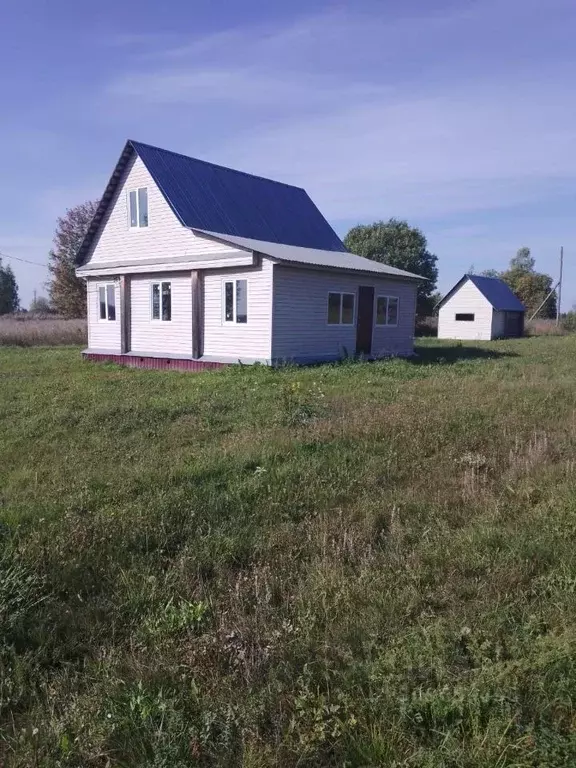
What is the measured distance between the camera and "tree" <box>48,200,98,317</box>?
47.5 meters

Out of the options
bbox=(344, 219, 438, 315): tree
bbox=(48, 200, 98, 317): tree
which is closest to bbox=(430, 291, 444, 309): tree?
bbox=(344, 219, 438, 315): tree

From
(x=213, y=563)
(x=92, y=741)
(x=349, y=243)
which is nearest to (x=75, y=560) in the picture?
(x=213, y=563)

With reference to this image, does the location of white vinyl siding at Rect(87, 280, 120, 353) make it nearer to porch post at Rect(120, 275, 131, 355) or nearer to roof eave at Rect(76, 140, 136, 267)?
porch post at Rect(120, 275, 131, 355)

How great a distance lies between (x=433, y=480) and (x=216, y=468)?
7.20ft

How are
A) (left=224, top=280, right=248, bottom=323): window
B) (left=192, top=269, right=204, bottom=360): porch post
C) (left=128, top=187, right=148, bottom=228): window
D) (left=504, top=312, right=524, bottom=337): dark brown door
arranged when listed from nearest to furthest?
(left=224, top=280, right=248, bottom=323): window < (left=192, top=269, right=204, bottom=360): porch post < (left=128, top=187, right=148, bottom=228): window < (left=504, top=312, right=524, bottom=337): dark brown door

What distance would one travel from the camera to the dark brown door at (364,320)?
19.1 metres

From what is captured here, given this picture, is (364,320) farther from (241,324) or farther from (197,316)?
(197,316)

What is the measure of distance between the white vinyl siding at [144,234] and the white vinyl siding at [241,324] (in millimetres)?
794

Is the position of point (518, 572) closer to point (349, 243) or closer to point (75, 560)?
point (75, 560)

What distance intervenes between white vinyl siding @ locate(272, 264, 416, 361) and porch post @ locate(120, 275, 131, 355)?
6129 millimetres

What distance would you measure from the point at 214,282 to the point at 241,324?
5.03ft

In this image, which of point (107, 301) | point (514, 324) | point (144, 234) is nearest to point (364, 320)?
point (144, 234)

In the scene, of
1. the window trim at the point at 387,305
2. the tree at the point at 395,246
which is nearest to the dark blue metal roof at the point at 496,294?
the tree at the point at 395,246

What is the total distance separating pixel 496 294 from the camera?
→ 41.0 m
